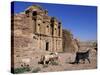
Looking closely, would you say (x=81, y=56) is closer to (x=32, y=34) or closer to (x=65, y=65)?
(x=65, y=65)

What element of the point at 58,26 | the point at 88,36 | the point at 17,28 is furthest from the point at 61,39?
the point at 17,28

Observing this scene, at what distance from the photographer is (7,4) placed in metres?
2.31

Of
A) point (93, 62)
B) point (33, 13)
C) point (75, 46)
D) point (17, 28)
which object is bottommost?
point (93, 62)

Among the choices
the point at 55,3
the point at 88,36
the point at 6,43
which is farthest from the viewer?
the point at 88,36

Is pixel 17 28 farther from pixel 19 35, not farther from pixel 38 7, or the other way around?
pixel 38 7

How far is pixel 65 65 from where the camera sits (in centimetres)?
259

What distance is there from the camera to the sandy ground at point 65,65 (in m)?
2.43

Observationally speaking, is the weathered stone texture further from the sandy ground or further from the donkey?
the donkey

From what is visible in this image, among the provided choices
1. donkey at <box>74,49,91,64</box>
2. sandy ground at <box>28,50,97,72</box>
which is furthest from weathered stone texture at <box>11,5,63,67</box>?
donkey at <box>74,49,91,64</box>

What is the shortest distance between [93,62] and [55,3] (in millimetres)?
807

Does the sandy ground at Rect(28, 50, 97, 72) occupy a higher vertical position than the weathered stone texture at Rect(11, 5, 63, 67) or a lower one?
lower

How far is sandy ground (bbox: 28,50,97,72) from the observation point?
2.43 metres

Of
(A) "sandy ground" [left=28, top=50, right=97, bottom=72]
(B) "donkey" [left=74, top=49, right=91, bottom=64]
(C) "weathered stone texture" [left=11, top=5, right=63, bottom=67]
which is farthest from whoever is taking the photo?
(B) "donkey" [left=74, top=49, right=91, bottom=64]

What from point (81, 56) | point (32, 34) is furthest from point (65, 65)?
point (32, 34)
